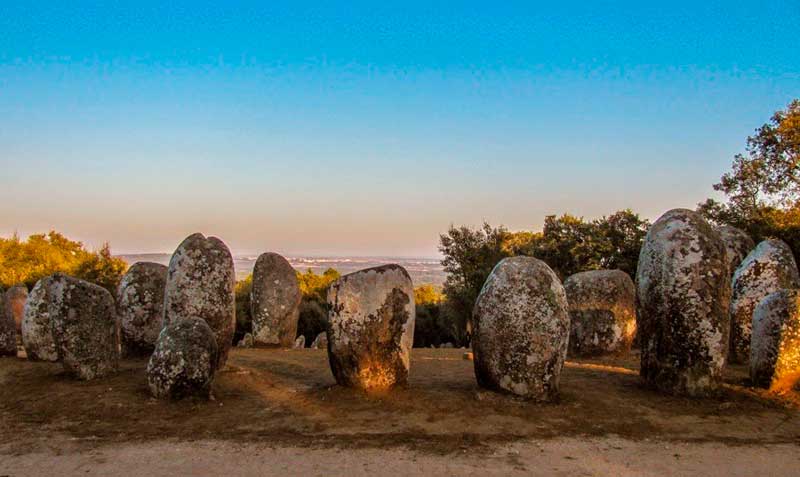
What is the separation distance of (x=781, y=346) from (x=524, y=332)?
4.89m

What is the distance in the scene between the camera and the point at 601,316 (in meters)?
14.9

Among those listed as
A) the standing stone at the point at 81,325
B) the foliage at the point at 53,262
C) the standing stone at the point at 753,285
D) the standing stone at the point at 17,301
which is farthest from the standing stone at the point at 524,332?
the foliage at the point at 53,262

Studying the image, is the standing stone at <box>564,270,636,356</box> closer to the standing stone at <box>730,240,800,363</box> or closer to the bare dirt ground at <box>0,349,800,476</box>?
the standing stone at <box>730,240,800,363</box>

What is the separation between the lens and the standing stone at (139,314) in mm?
14062

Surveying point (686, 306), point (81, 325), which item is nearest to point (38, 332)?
point (81, 325)

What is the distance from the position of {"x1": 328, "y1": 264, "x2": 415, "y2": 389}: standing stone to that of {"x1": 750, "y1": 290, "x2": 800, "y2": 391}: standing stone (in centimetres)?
642

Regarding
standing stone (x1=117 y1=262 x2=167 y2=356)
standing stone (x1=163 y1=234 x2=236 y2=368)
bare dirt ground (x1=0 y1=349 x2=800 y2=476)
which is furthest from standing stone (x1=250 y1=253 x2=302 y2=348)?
bare dirt ground (x1=0 y1=349 x2=800 y2=476)

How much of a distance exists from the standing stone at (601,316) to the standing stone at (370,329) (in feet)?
21.3

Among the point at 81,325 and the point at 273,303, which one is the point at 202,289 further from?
the point at 273,303

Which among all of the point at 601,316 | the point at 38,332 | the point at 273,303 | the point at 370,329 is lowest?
the point at 38,332

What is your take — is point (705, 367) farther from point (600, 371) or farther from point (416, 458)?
point (416, 458)

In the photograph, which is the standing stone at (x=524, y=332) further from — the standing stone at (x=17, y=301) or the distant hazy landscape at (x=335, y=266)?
the distant hazy landscape at (x=335, y=266)

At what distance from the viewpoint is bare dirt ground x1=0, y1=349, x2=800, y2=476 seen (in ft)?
22.5

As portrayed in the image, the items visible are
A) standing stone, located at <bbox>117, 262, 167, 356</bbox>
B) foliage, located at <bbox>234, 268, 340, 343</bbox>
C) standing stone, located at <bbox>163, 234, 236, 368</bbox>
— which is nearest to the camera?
standing stone, located at <bbox>163, 234, 236, 368</bbox>
